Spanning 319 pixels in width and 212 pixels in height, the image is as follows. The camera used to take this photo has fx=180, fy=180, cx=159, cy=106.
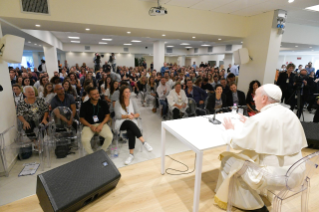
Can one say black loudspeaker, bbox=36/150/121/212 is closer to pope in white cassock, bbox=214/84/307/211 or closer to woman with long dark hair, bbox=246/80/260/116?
pope in white cassock, bbox=214/84/307/211

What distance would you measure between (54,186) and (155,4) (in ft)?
12.2

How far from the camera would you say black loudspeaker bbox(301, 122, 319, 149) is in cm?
346

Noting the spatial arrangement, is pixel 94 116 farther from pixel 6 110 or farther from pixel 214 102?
pixel 214 102

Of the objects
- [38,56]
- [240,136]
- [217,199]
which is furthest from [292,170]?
[38,56]

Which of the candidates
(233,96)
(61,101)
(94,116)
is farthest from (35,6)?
(233,96)

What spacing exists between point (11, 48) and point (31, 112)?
1.10 m

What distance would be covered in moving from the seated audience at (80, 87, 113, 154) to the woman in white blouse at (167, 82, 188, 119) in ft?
5.79

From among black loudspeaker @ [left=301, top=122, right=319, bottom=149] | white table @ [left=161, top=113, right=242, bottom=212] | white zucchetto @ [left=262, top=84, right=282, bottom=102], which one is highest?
white zucchetto @ [left=262, top=84, right=282, bottom=102]

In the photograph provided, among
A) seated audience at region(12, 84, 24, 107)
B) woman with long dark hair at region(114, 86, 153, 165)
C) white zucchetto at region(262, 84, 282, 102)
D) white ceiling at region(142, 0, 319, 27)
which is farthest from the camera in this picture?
seated audience at region(12, 84, 24, 107)

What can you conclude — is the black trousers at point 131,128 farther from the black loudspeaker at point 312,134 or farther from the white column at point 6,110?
the black loudspeaker at point 312,134

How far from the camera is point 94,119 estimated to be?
3.15 meters

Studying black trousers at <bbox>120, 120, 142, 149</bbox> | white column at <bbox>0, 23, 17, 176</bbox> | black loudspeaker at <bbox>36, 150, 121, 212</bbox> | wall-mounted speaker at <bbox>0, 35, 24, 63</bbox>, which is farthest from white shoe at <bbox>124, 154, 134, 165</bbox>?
wall-mounted speaker at <bbox>0, 35, 24, 63</bbox>

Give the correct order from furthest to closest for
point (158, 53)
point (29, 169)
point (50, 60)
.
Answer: point (158, 53), point (50, 60), point (29, 169)

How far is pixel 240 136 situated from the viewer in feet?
5.62
